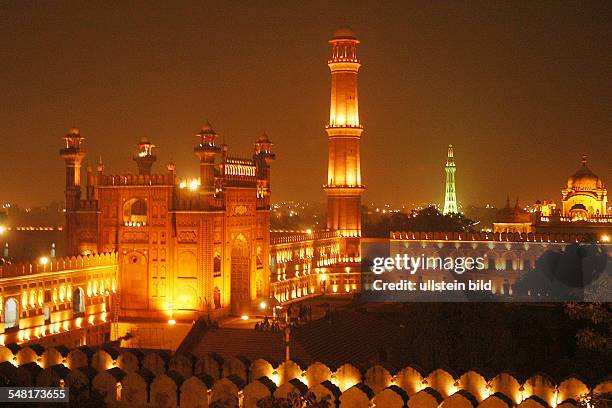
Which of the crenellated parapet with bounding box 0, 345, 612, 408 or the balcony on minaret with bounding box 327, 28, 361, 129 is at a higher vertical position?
the balcony on minaret with bounding box 327, 28, 361, 129

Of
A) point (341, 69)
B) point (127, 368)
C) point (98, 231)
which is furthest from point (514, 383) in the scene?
point (341, 69)

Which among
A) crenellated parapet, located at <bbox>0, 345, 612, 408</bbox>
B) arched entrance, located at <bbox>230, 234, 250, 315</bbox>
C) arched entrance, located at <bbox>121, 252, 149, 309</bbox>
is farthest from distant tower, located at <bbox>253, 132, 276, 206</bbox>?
→ crenellated parapet, located at <bbox>0, 345, 612, 408</bbox>

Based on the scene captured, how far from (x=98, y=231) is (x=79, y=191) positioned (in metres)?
2.04

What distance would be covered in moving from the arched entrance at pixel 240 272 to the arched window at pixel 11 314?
943 cm

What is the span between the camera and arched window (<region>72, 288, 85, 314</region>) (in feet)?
96.7

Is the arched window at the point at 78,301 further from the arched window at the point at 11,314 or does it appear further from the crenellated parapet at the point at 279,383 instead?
the crenellated parapet at the point at 279,383

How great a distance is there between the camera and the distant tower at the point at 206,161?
104 feet

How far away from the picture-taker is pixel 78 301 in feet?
97.4

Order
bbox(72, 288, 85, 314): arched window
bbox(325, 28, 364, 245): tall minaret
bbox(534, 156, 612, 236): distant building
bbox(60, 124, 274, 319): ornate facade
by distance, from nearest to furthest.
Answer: bbox(72, 288, 85, 314): arched window → bbox(60, 124, 274, 319): ornate facade → bbox(325, 28, 364, 245): tall minaret → bbox(534, 156, 612, 236): distant building

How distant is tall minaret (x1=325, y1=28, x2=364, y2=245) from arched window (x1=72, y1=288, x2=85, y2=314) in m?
19.1

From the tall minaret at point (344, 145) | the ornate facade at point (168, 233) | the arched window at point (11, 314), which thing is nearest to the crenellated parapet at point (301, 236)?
the tall minaret at point (344, 145)

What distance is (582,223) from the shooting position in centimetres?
5550

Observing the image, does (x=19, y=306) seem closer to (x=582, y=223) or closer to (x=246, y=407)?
(x=246, y=407)

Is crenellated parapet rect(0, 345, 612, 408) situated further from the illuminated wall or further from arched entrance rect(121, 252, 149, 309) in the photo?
arched entrance rect(121, 252, 149, 309)
